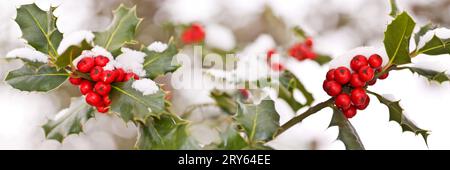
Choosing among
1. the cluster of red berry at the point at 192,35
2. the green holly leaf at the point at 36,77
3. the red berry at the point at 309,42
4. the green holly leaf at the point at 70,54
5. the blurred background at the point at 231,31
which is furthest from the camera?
the blurred background at the point at 231,31

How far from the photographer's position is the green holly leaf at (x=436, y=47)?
1.13 meters

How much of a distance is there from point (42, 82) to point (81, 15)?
2.75 m

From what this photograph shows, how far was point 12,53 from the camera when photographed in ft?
3.70

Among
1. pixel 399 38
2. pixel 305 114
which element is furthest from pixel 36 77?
pixel 399 38

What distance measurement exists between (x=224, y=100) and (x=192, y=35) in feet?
2.19

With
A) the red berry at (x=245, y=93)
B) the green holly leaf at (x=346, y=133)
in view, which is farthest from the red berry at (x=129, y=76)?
the red berry at (x=245, y=93)

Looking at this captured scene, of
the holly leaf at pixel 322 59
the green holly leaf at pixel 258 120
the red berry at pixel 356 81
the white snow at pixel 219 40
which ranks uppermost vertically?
the white snow at pixel 219 40

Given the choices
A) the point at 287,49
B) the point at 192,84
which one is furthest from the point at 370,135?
the point at 192,84

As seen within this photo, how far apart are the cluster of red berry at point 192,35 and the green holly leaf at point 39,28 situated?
4.07 ft

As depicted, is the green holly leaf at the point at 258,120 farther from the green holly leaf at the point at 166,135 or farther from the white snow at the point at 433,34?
the white snow at the point at 433,34

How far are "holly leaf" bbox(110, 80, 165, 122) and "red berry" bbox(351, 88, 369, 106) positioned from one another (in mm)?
450

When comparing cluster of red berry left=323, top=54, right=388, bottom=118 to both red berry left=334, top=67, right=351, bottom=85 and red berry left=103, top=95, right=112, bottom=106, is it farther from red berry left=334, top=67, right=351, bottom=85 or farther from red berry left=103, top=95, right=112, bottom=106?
red berry left=103, top=95, right=112, bottom=106

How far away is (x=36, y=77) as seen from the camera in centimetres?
115

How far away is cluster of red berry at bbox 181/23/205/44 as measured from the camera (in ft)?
7.84
